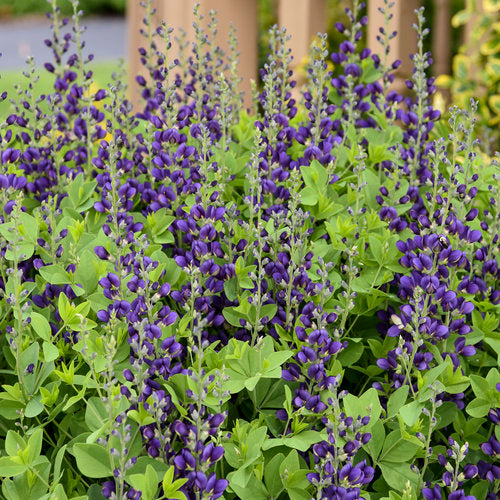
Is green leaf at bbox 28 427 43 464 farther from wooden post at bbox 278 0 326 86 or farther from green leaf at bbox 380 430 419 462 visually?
wooden post at bbox 278 0 326 86

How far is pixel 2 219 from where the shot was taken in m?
1.83

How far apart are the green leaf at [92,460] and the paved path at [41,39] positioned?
1774cm

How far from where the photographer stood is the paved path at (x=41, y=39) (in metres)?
20.4

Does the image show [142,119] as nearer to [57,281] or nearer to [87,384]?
[57,281]

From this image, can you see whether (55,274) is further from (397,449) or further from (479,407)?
(479,407)

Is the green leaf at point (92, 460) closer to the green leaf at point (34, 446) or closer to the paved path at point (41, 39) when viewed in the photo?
the green leaf at point (34, 446)

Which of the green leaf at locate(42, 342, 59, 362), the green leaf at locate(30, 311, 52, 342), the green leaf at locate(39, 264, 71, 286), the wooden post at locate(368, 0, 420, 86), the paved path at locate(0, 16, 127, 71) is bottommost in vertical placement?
the paved path at locate(0, 16, 127, 71)

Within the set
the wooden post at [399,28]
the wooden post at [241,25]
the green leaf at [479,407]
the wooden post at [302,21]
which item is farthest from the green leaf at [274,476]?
the wooden post at [241,25]

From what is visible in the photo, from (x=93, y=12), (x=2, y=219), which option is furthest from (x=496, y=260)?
(x=93, y=12)

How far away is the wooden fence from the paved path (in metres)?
12.2

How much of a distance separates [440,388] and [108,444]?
0.65 m

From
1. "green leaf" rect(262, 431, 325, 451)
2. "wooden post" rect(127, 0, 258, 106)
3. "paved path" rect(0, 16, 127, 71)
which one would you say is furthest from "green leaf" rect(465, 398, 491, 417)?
"paved path" rect(0, 16, 127, 71)

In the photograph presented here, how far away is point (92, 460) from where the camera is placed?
1.41 m

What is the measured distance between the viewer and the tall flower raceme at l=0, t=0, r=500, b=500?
145 centimetres
